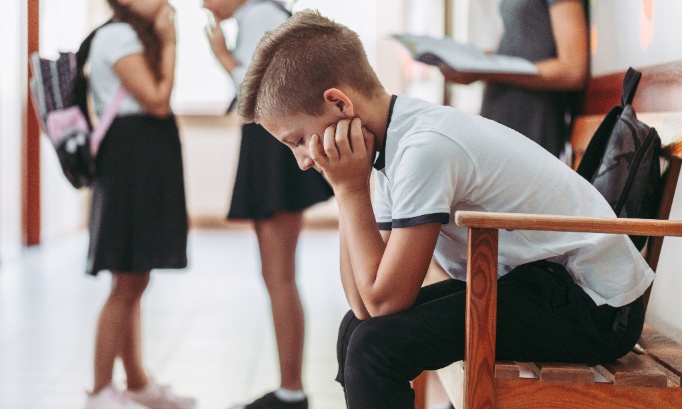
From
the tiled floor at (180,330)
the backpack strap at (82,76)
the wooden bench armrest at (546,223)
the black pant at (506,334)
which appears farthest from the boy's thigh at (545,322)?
the backpack strap at (82,76)

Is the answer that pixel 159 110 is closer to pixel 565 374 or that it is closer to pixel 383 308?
pixel 383 308

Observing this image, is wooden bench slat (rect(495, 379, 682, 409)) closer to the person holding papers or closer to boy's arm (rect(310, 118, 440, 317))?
boy's arm (rect(310, 118, 440, 317))

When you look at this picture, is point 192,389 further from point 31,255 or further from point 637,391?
point 31,255

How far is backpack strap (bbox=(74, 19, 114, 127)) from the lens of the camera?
1.94 meters

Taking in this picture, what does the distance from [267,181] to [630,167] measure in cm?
93

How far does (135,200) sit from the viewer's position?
77.9 inches

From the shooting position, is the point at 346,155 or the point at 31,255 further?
the point at 31,255

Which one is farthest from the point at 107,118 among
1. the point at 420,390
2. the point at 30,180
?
the point at 30,180

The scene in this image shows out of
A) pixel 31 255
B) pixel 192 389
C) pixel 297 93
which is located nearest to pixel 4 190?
pixel 31 255

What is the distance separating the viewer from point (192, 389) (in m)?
2.23

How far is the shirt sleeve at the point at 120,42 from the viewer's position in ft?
6.34

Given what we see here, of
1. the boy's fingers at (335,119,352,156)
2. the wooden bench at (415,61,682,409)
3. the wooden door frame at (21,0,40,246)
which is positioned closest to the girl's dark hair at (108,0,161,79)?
the boy's fingers at (335,119,352,156)

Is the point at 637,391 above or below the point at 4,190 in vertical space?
above

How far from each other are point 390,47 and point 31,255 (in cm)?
323
